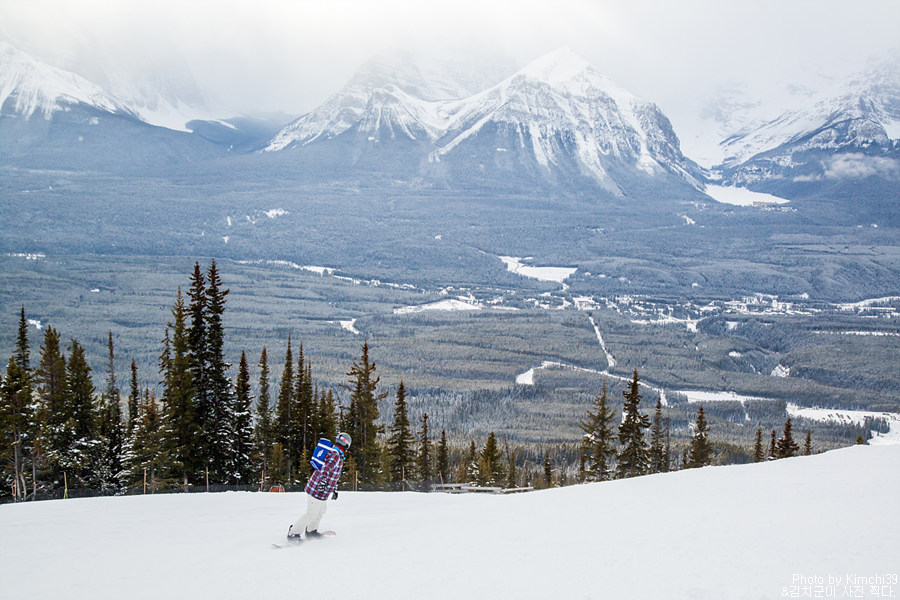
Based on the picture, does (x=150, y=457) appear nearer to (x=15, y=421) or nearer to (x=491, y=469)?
(x=15, y=421)

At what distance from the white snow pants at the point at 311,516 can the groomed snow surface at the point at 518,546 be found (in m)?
0.44

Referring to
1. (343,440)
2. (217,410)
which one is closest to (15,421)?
(217,410)

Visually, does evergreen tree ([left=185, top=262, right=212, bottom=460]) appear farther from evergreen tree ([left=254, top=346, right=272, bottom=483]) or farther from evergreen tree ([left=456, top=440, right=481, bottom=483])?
evergreen tree ([left=456, top=440, right=481, bottom=483])

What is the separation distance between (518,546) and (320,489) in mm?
3946

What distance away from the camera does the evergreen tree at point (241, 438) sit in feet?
122

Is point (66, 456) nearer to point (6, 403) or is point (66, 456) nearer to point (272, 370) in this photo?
point (6, 403)

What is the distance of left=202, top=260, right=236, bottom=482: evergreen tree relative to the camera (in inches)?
1401

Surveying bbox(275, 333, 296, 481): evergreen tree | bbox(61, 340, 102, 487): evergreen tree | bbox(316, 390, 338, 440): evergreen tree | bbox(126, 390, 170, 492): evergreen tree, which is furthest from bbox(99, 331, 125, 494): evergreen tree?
bbox(316, 390, 338, 440): evergreen tree

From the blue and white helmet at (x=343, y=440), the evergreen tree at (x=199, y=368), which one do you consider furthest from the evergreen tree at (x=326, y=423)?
the blue and white helmet at (x=343, y=440)

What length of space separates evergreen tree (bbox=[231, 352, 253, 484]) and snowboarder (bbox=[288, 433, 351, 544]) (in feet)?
76.0

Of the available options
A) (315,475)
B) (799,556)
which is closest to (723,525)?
(799,556)

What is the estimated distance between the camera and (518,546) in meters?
13.1

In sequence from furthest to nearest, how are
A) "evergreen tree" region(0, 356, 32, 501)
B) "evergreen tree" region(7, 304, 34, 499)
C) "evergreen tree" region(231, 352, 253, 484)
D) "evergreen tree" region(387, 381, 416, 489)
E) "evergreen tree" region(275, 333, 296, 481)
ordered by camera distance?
"evergreen tree" region(387, 381, 416, 489), "evergreen tree" region(275, 333, 296, 481), "evergreen tree" region(231, 352, 253, 484), "evergreen tree" region(7, 304, 34, 499), "evergreen tree" region(0, 356, 32, 501)

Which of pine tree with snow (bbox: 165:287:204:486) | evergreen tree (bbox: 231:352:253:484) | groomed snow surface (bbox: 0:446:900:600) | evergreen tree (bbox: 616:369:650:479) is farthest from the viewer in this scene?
evergreen tree (bbox: 616:369:650:479)
